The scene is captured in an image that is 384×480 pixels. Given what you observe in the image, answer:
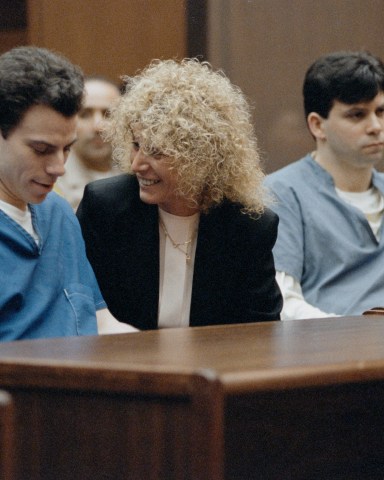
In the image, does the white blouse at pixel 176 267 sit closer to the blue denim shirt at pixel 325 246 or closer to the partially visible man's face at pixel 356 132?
the blue denim shirt at pixel 325 246

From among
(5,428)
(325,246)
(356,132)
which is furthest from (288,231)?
(5,428)

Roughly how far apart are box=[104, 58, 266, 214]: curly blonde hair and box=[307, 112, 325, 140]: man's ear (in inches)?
29.0

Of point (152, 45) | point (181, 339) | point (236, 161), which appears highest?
point (152, 45)

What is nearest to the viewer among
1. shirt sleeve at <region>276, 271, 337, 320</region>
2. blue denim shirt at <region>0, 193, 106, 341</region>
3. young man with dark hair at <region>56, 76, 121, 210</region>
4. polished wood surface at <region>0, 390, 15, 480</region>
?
polished wood surface at <region>0, 390, 15, 480</region>

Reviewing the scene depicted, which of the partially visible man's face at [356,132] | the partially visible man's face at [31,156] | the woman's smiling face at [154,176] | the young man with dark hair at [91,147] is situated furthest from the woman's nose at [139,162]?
the young man with dark hair at [91,147]

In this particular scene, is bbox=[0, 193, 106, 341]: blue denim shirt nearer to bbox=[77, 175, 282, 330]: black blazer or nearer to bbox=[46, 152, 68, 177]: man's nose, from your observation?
bbox=[46, 152, 68, 177]: man's nose

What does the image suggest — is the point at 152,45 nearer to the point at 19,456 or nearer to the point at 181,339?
the point at 181,339

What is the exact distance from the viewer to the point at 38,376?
154 centimetres

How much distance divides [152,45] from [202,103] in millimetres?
1892

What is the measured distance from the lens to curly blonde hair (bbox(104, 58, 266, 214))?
2555mm

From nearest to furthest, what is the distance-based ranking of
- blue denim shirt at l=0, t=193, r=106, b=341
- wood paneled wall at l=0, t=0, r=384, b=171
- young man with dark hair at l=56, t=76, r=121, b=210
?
blue denim shirt at l=0, t=193, r=106, b=341 → young man with dark hair at l=56, t=76, r=121, b=210 → wood paneled wall at l=0, t=0, r=384, b=171

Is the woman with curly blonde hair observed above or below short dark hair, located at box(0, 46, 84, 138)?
below

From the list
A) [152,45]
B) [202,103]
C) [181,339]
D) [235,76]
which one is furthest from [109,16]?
[181,339]

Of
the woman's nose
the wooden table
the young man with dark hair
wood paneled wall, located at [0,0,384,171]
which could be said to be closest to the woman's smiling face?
the woman's nose
